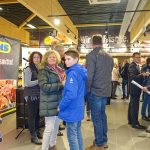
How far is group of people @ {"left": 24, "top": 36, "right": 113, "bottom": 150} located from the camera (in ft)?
9.69

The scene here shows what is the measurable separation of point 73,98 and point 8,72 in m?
2.18

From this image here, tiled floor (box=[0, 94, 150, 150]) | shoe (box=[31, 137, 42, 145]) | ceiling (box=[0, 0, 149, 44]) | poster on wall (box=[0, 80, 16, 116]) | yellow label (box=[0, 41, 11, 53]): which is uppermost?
ceiling (box=[0, 0, 149, 44])

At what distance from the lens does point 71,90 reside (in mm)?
2820

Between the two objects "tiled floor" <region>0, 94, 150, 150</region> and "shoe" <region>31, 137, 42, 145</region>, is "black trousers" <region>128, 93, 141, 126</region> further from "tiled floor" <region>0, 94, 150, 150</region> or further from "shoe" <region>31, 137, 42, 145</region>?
"shoe" <region>31, 137, 42, 145</region>

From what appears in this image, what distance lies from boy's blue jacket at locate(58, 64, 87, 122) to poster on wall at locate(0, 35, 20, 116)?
72.3 inches

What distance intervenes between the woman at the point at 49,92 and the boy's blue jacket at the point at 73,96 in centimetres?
41

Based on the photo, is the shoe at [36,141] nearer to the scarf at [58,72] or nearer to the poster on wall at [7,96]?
the poster on wall at [7,96]

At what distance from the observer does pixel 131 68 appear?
16.5 feet

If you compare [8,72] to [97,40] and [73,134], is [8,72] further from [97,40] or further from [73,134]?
[73,134]

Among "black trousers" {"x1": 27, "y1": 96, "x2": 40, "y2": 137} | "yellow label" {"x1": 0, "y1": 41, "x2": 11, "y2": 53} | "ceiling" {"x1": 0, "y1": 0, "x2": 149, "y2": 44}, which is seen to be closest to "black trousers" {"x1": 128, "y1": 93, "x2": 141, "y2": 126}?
"black trousers" {"x1": 27, "y1": 96, "x2": 40, "y2": 137}

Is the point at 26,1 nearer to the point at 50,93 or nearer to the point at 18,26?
the point at 50,93

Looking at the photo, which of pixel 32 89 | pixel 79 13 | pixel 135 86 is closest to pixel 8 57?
pixel 32 89

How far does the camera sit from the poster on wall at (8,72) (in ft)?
14.5

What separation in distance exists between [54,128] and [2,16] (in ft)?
28.3
